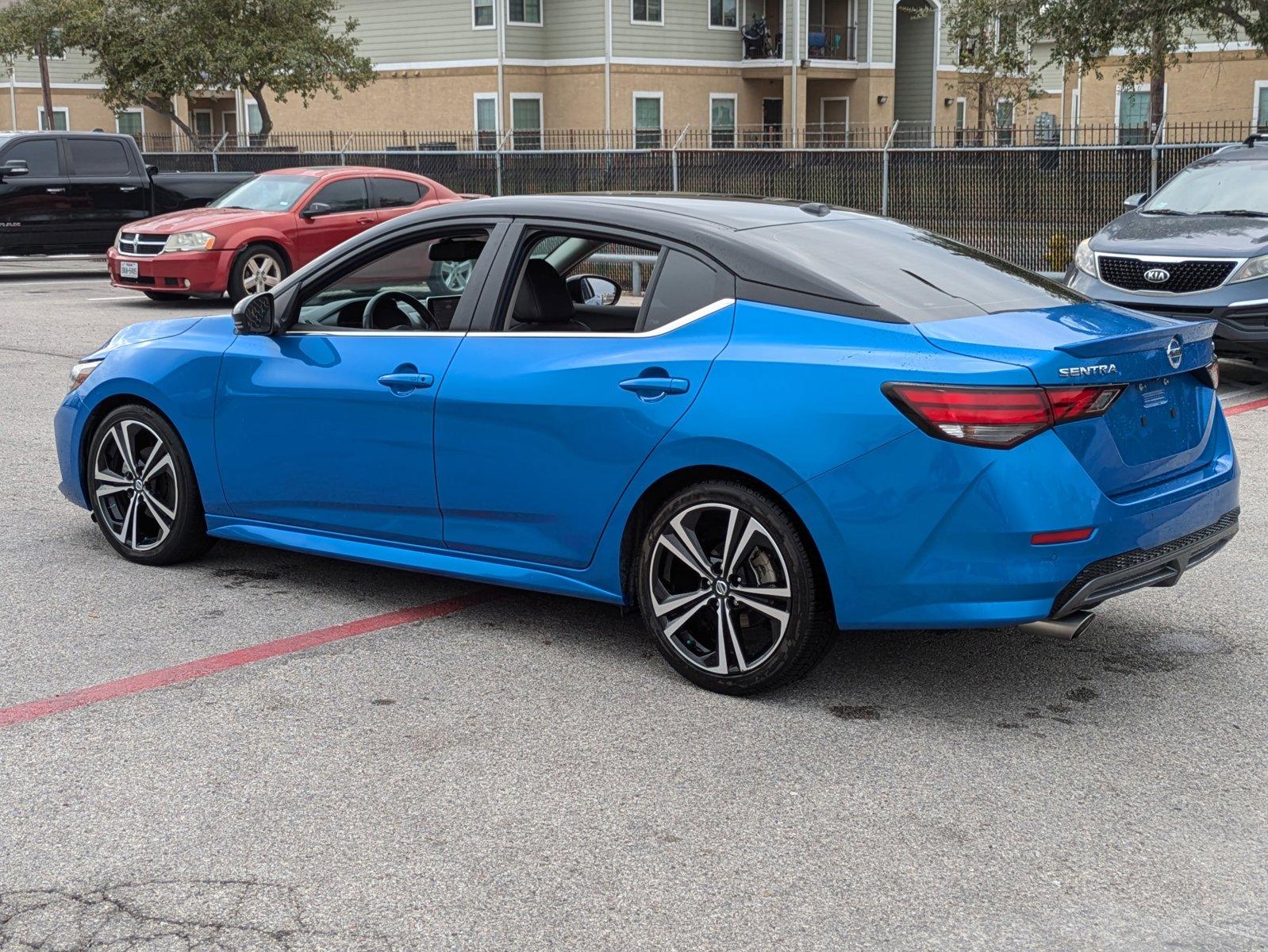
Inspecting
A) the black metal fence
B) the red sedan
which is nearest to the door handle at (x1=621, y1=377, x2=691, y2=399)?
the black metal fence

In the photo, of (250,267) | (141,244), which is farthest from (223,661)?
(141,244)

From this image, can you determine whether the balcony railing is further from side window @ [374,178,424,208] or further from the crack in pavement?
the crack in pavement

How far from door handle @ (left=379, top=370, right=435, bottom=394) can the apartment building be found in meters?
35.7

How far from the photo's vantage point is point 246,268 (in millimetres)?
17859

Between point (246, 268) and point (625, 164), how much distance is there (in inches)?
262

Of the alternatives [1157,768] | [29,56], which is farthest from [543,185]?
[29,56]

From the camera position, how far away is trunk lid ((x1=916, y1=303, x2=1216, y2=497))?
4461mm

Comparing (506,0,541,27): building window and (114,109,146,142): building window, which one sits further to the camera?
(114,109,146,142): building window

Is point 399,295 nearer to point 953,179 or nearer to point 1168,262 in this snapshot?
point 1168,262

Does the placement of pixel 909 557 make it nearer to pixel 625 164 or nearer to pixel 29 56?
pixel 625 164

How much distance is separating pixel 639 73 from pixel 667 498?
40.4 m

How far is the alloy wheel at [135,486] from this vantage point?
254 inches

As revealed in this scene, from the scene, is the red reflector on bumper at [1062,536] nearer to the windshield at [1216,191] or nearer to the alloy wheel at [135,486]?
the alloy wheel at [135,486]

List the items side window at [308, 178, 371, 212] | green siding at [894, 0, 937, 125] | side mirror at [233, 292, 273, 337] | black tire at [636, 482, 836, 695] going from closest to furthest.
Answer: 1. black tire at [636, 482, 836, 695]
2. side mirror at [233, 292, 273, 337]
3. side window at [308, 178, 371, 212]
4. green siding at [894, 0, 937, 125]
